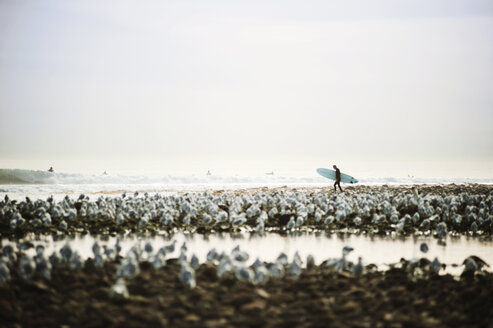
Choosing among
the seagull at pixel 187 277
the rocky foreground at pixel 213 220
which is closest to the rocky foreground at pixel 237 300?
the seagull at pixel 187 277

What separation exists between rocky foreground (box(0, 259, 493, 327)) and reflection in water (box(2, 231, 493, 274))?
6.81ft

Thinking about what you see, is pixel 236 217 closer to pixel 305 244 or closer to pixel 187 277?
pixel 305 244

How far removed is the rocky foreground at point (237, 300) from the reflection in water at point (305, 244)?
2.08 m

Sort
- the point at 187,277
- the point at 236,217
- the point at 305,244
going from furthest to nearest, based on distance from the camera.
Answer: the point at 236,217, the point at 305,244, the point at 187,277

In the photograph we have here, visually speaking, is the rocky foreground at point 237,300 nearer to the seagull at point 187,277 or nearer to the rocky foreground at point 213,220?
the seagull at point 187,277

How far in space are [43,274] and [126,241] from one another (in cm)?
490

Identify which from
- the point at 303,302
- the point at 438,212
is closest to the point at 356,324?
the point at 303,302

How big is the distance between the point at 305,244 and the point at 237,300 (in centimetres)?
576

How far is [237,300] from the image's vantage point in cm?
602

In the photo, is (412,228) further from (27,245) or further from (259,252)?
(27,245)

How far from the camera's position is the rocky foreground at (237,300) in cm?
548

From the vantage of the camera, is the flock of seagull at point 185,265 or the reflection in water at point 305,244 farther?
the reflection in water at point 305,244

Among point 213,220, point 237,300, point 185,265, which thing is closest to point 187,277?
point 185,265

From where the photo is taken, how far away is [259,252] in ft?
33.6
